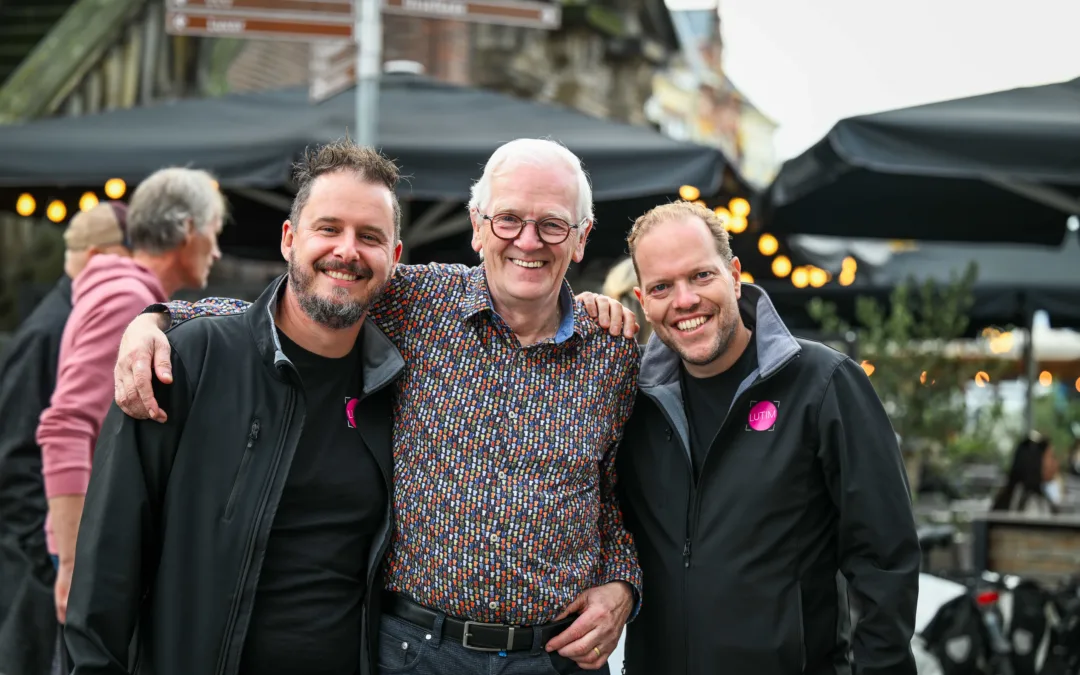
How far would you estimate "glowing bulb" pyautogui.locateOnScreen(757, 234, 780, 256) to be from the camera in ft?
26.1

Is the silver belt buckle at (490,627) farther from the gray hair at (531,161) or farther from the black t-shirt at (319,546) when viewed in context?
the gray hair at (531,161)

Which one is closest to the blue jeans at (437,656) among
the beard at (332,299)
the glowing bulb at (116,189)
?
the beard at (332,299)

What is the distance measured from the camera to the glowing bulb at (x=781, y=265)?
8586mm

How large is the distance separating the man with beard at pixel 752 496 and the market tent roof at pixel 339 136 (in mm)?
2068

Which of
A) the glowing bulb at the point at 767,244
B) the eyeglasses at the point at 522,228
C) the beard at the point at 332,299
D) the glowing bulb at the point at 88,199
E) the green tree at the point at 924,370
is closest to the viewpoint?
the beard at the point at 332,299

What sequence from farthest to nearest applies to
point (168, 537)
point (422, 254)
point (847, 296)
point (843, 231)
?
point (847, 296) < point (422, 254) < point (843, 231) < point (168, 537)

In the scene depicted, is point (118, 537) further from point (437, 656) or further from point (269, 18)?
point (269, 18)

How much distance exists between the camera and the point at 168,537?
2605 millimetres

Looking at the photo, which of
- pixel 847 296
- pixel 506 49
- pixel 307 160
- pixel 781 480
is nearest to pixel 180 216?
pixel 307 160

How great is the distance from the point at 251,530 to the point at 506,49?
38.9 feet

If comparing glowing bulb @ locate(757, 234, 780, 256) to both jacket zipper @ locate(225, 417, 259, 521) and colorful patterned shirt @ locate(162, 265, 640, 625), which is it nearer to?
colorful patterned shirt @ locate(162, 265, 640, 625)

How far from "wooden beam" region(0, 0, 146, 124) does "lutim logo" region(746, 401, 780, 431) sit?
6.56m

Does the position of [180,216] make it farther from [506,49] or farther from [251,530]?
[506,49]

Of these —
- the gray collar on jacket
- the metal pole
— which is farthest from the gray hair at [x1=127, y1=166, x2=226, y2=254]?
the gray collar on jacket
